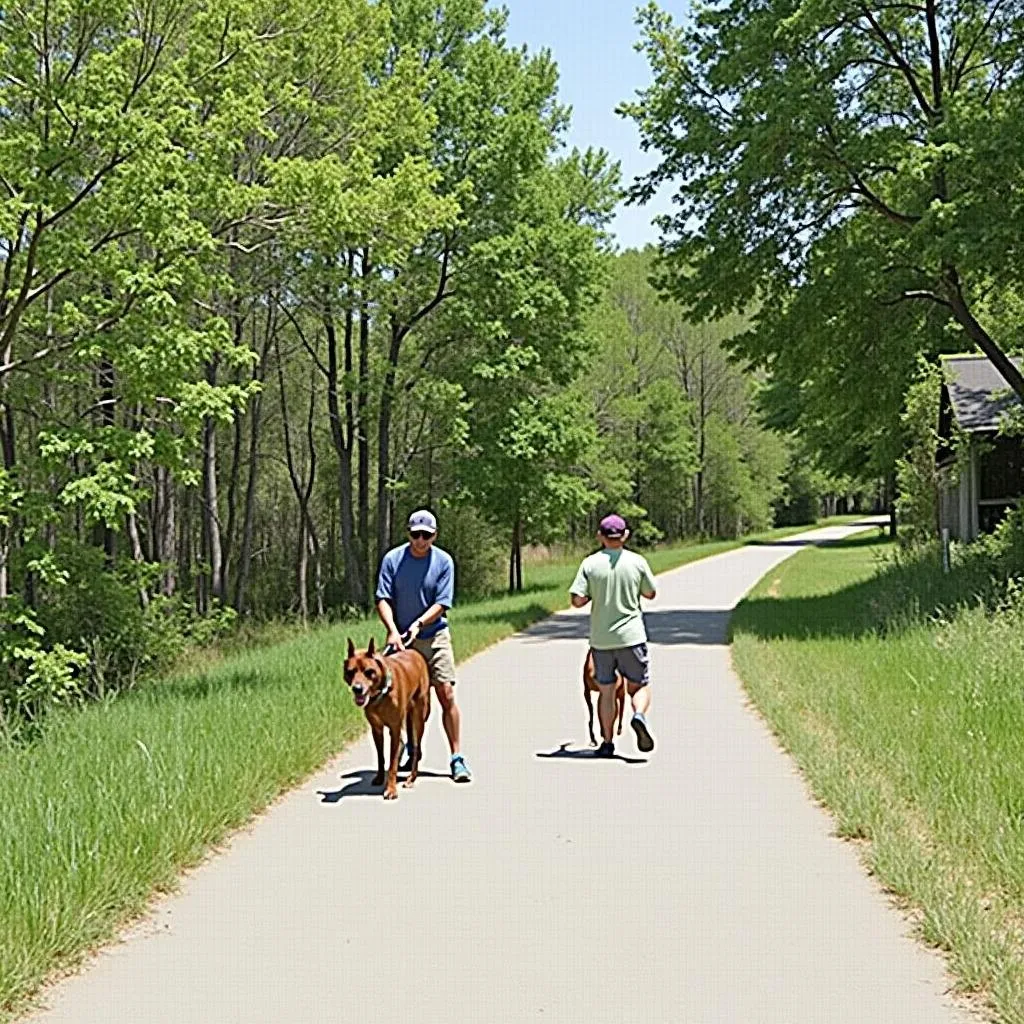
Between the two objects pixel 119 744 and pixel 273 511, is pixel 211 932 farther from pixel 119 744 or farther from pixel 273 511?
pixel 273 511

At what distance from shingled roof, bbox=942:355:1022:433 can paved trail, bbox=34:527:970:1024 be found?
1784cm

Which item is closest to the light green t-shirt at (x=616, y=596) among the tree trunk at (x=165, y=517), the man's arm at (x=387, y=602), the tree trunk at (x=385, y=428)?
the man's arm at (x=387, y=602)

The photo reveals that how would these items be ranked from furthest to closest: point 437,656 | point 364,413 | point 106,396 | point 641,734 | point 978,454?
point 364,413 < point 978,454 < point 106,396 < point 641,734 < point 437,656

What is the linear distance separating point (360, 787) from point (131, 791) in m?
1.84

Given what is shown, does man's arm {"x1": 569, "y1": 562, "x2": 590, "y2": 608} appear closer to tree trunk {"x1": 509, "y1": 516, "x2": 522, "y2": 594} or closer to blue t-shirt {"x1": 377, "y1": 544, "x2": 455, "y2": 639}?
blue t-shirt {"x1": 377, "y1": 544, "x2": 455, "y2": 639}

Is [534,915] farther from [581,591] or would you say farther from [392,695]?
[581,591]

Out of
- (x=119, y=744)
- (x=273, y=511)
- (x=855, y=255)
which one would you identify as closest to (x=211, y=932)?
(x=119, y=744)

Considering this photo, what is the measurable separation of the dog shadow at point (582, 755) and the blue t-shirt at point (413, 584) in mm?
1699

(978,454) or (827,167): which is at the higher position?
(827,167)

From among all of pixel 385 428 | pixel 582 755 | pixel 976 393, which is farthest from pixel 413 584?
pixel 385 428

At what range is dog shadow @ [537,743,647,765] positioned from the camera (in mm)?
9930

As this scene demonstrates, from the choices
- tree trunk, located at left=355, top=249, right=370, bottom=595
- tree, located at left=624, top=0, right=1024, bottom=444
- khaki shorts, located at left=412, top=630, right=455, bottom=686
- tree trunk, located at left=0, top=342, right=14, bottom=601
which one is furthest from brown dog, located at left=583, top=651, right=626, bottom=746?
tree trunk, located at left=355, top=249, right=370, bottom=595

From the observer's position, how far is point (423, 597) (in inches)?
362

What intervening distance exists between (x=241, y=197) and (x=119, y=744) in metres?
8.83
